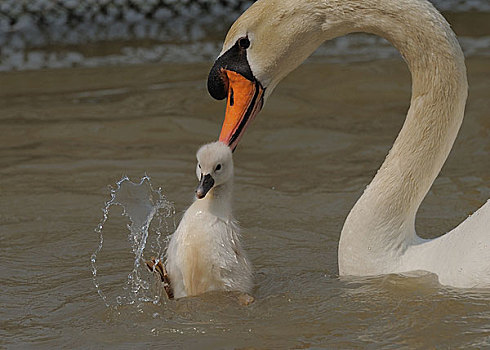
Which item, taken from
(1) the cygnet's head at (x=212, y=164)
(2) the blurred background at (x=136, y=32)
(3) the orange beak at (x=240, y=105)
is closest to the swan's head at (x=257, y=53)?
(3) the orange beak at (x=240, y=105)

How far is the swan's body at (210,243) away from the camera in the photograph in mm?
4129

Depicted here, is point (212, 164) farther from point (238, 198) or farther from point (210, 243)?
point (238, 198)

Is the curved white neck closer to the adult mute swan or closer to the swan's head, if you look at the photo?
the adult mute swan

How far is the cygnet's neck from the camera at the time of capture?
13.9ft

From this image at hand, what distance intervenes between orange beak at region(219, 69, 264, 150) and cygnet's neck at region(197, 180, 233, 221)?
0.19 metres

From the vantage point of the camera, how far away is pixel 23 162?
254 inches

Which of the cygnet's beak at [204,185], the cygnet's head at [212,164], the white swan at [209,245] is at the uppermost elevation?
the cygnet's head at [212,164]

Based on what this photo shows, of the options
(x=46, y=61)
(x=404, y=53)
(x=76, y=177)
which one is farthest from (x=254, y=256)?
(x=46, y=61)

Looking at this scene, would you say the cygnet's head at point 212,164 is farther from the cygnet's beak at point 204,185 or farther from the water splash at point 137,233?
the water splash at point 137,233

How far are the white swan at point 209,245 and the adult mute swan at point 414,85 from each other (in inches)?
7.2

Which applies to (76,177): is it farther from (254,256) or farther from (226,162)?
(226,162)

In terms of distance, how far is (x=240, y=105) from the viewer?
14.1 ft

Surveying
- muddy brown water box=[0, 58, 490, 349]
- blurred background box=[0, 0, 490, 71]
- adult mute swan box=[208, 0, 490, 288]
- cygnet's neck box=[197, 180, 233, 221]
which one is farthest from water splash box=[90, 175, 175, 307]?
blurred background box=[0, 0, 490, 71]

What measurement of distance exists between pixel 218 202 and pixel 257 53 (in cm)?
63
